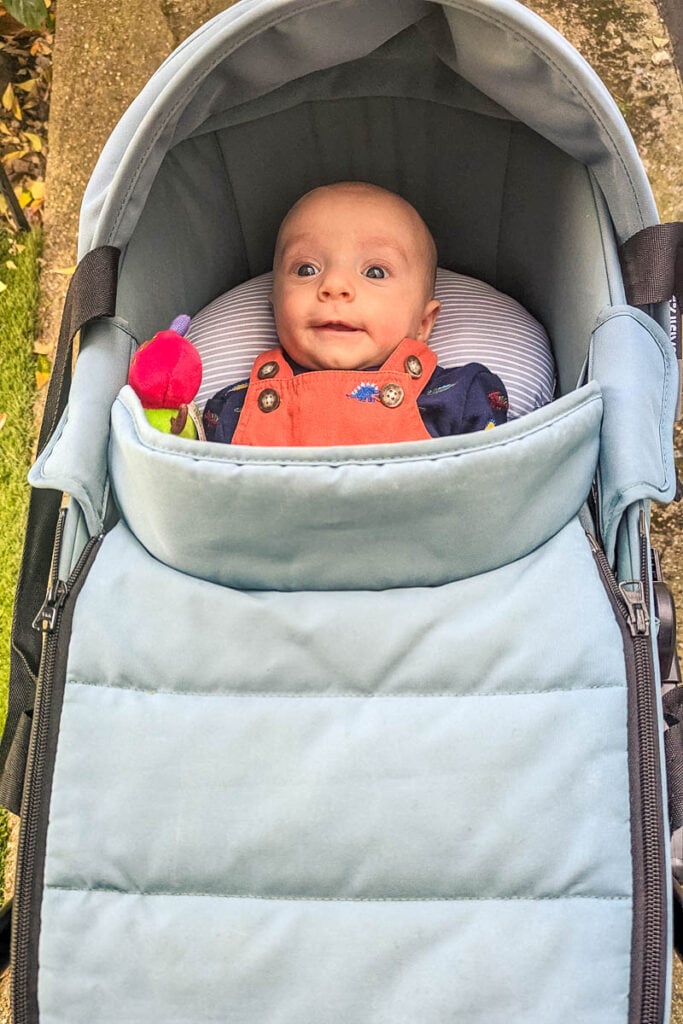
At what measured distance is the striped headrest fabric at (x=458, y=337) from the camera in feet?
4.73

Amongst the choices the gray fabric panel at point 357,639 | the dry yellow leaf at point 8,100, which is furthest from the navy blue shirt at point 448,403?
the dry yellow leaf at point 8,100

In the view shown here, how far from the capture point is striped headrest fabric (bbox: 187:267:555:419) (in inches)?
56.7

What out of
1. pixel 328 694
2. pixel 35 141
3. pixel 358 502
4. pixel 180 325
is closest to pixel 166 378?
pixel 180 325

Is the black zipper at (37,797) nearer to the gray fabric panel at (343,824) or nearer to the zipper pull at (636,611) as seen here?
the gray fabric panel at (343,824)

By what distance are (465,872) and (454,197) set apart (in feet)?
3.30

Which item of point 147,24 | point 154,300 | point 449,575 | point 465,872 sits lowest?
point 465,872

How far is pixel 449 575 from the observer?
1.06 metres

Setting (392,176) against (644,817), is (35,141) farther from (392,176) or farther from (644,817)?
(644,817)

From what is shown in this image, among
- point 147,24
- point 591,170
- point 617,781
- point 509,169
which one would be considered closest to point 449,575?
point 617,781

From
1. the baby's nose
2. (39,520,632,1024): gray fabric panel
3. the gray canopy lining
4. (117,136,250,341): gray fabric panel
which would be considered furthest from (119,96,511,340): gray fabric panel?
(39,520,632,1024): gray fabric panel

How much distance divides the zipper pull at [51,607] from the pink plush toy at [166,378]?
256mm

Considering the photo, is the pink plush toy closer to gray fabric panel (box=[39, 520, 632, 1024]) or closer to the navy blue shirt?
the navy blue shirt

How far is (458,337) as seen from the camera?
1492 mm

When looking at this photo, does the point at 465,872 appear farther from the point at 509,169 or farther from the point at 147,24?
the point at 147,24
